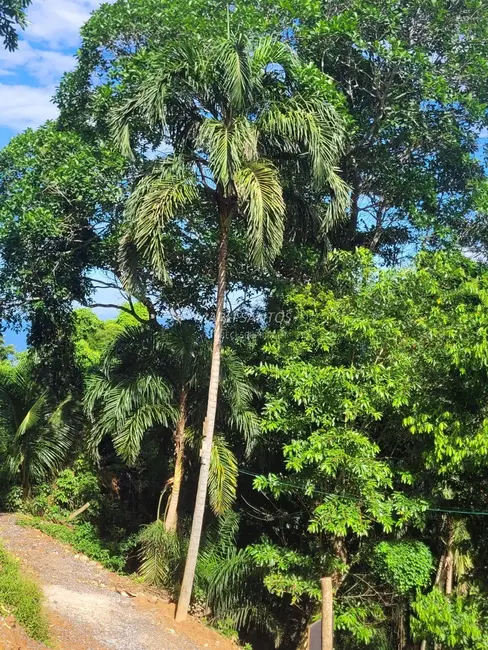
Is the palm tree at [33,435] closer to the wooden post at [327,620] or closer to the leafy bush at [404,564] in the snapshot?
the leafy bush at [404,564]

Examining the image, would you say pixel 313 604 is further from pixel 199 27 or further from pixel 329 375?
pixel 199 27

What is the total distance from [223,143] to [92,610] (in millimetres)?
6832

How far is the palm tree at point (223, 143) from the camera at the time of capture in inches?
351

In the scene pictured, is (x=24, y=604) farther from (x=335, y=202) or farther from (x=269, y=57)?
(x=269, y=57)

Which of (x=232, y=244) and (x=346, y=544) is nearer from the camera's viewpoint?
(x=346, y=544)

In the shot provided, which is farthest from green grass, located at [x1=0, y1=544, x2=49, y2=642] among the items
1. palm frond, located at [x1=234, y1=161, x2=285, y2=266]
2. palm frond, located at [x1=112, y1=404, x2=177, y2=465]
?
palm frond, located at [x1=234, y1=161, x2=285, y2=266]

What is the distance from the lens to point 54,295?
1255 cm

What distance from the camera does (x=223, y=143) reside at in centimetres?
885

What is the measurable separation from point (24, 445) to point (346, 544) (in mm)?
6481

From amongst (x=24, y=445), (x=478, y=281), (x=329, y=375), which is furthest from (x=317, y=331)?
(x=24, y=445)

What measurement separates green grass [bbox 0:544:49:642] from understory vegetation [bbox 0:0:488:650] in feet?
7.78

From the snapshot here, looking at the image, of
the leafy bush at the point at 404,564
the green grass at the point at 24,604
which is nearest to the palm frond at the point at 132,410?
the green grass at the point at 24,604

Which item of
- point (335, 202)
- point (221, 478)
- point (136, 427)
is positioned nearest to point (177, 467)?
point (221, 478)

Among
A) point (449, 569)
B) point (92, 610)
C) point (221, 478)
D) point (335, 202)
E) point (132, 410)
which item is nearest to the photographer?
point (92, 610)
